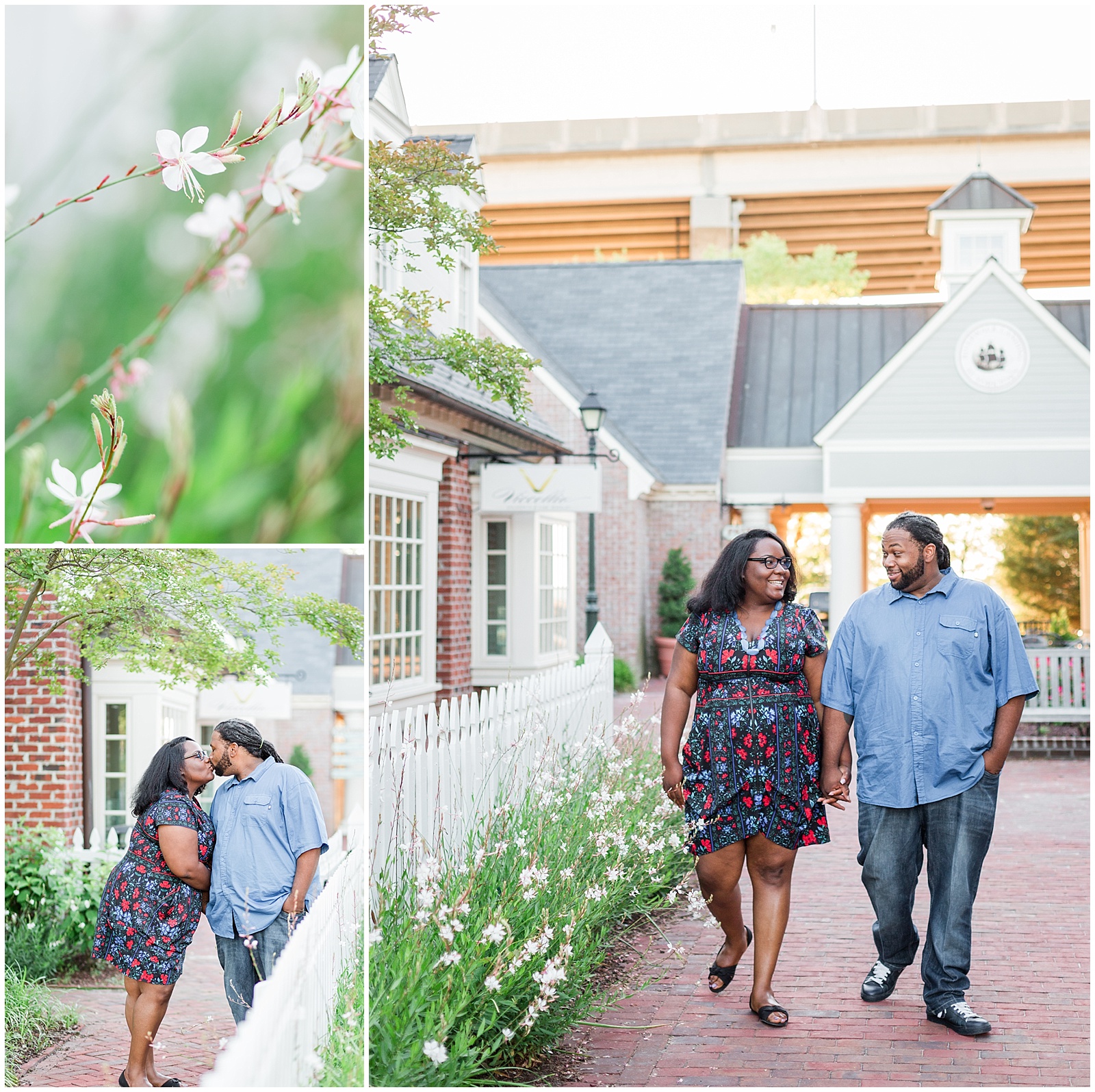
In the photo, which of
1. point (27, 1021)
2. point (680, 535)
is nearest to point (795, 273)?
point (680, 535)

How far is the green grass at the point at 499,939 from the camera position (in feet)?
11.9

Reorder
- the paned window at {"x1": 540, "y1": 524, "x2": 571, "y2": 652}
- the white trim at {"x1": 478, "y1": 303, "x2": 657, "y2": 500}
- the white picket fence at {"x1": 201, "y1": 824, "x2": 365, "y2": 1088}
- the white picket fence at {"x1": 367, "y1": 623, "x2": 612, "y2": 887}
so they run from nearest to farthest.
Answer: the white picket fence at {"x1": 201, "y1": 824, "x2": 365, "y2": 1088} → the white picket fence at {"x1": 367, "y1": 623, "x2": 612, "y2": 887} → the paned window at {"x1": 540, "y1": 524, "x2": 571, "y2": 652} → the white trim at {"x1": 478, "y1": 303, "x2": 657, "y2": 500}

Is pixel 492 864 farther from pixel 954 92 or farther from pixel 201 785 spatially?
pixel 954 92

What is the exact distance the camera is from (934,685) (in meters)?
4.37

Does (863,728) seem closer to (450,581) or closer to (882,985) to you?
(882,985)

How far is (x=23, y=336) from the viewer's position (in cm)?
362

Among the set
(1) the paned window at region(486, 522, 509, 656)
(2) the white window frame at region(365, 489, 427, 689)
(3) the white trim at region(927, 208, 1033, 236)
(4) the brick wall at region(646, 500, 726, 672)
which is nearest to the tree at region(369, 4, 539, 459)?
(2) the white window frame at region(365, 489, 427, 689)

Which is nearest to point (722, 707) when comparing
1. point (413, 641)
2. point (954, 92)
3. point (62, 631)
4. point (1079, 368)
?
point (954, 92)

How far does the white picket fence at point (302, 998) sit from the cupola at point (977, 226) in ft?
65.6

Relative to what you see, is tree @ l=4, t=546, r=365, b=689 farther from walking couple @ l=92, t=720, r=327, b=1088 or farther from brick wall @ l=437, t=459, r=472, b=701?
brick wall @ l=437, t=459, r=472, b=701

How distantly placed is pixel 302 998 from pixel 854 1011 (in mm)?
2373

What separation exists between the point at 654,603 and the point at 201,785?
15.6 meters

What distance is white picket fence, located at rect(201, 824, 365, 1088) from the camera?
8.31ft

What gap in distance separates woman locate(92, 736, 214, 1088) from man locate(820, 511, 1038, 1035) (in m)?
2.17
